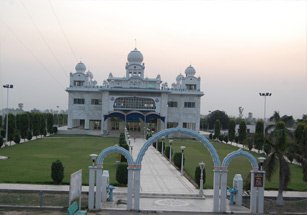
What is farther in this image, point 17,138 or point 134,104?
point 134,104

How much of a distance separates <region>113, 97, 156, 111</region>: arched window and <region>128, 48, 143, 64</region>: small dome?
268 inches

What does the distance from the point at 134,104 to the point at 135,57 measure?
797 centimetres

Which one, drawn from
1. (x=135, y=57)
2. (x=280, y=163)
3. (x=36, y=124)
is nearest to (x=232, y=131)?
(x=135, y=57)

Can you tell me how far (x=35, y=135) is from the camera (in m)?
45.8

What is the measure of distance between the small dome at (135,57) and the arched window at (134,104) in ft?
22.3

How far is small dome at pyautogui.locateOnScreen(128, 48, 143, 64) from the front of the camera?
56656 mm

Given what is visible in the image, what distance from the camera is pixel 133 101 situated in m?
53.4

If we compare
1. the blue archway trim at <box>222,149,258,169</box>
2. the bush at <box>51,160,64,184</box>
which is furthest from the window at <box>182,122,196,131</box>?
the blue archway trim at <box>222,149,258,169</box>

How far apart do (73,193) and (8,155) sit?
17.6m

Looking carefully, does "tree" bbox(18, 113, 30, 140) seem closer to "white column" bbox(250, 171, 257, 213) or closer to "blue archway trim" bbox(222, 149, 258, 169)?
"blue archway trim" bbox(222, 149, 258, 169)

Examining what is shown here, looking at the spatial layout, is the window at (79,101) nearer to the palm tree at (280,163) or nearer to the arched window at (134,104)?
the arched window at (134,104)

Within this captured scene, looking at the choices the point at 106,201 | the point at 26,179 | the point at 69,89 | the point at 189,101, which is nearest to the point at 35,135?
the point at 69,89

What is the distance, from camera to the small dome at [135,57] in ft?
186

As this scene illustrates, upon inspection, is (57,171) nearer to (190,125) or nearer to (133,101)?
(133,101)
